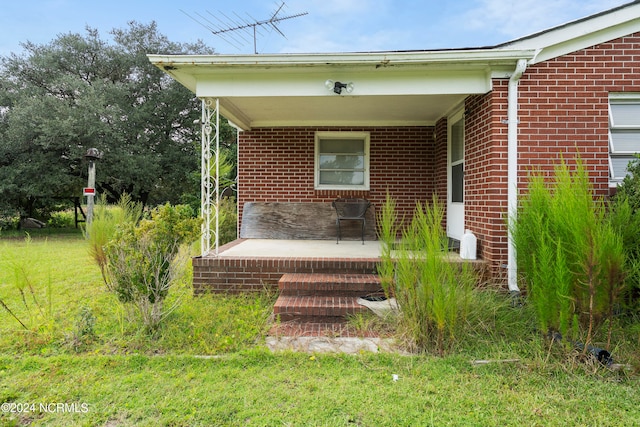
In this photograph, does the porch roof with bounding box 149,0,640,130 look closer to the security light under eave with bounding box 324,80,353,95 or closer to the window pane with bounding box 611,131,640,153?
the security light under eave with bounding box 324,80,353,95

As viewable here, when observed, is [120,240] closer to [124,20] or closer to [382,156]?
[382,156]

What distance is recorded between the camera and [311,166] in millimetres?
7152

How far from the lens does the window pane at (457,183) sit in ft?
18.5

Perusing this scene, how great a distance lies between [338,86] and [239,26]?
9.71 ft

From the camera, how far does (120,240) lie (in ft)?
11.3

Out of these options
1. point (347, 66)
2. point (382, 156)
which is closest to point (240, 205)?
point (382, 156)

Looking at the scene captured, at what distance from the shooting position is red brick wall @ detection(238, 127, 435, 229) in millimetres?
7074

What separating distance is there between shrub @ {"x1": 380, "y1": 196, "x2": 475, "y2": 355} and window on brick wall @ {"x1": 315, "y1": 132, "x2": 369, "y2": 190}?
13.3 feet

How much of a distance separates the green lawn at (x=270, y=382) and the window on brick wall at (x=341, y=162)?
412 cm

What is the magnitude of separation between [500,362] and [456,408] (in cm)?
76

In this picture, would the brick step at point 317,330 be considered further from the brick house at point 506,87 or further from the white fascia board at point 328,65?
the white fascia board at point 328,65

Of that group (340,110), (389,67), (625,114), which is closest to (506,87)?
(389,67)

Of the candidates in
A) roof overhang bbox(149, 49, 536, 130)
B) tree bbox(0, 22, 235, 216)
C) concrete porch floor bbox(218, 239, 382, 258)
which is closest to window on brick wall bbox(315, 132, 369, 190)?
concrete porch floor bbox(218, 239, 382, 258)

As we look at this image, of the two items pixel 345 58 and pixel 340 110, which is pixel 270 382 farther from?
pixel 340 110
